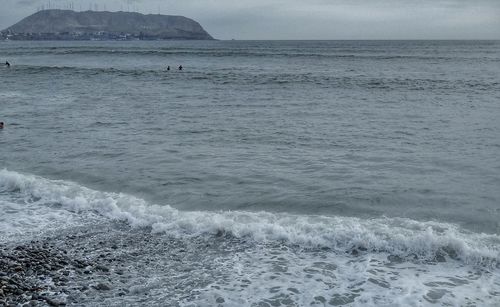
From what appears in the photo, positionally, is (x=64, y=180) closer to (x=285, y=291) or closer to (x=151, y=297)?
(x=151, y=297)

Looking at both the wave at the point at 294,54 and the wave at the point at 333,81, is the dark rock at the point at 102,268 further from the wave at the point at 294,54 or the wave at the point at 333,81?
the wave at the point at 294,54

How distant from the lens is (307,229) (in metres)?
12.5

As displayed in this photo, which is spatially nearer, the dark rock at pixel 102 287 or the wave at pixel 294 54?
the dark rock at pixel 102 287

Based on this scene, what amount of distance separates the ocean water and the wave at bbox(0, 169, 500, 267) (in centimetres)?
5

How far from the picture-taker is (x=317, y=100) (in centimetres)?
3616

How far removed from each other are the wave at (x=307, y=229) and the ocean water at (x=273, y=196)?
1.9 inches

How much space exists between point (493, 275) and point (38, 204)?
40.1 ft

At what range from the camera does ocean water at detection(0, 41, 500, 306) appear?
9961mm

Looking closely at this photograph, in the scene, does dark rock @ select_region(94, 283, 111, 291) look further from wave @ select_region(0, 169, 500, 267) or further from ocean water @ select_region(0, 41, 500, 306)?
wave @ select_region(0, 169, 500, 267)

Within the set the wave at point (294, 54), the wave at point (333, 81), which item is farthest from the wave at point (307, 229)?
the wave at point (294, 54)

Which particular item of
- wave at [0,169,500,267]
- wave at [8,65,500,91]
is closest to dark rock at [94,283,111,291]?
wave at [0,169,500,267]

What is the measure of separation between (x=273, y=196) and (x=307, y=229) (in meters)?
2.80

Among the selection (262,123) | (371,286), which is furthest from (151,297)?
(262,123)

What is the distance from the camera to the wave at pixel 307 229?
11336mm
